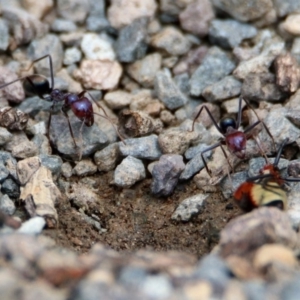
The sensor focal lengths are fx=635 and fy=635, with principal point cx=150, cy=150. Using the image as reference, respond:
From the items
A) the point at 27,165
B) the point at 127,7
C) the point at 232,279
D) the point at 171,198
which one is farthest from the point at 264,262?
the point at 127,7

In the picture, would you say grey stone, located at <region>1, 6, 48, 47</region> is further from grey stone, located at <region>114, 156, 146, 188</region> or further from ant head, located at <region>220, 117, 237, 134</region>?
ant head, located at <region>220, 117, 237, 134</region>

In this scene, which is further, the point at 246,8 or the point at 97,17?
the point at 97,17

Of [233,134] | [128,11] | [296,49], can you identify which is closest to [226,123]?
[233,134]

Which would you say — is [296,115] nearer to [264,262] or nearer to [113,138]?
[113,138]

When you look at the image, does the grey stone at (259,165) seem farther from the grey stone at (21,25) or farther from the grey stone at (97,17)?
the grey stone at (21,25)

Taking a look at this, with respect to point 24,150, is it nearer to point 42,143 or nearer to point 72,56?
point 42,143

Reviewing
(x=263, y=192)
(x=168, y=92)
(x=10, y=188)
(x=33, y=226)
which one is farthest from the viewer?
(x=168, y=92)
